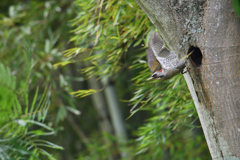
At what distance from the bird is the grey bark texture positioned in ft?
0.08

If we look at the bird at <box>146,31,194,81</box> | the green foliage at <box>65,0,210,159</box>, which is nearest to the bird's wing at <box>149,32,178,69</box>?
the bird at <box>146,31,194,81</box>

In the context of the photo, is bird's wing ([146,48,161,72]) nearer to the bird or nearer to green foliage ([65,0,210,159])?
the bird

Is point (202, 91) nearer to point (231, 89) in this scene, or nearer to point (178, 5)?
point (231, 89)

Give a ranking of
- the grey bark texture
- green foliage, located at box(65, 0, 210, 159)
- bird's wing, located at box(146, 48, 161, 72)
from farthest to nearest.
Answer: green foliage, located at box(65, 0, 210, 159) → bird's wing, located at box(146, 48, 161, 72) → the grey bark texture

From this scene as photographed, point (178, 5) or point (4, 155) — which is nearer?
point (178, 5)

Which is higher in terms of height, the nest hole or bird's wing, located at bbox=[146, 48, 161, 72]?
bird's wing, located at bbox=[146, 48, 161, 72]

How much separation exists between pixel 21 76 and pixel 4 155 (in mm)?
1079

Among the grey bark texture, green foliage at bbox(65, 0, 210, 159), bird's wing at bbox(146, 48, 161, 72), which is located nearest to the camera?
the grey bark texture

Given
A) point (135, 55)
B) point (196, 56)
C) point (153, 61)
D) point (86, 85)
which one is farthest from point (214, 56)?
point (86, 85)

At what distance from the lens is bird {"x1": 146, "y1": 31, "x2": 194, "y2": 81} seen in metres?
0.58

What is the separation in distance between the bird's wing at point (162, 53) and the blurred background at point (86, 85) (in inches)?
8.2

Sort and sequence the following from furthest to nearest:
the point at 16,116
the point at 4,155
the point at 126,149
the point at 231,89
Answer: the point at 126,149 < the point at 16,116 < the point at 4,155 < the point at 231,89

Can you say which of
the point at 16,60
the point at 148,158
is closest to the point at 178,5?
the point at 148,158

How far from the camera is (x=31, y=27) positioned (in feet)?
5.70
